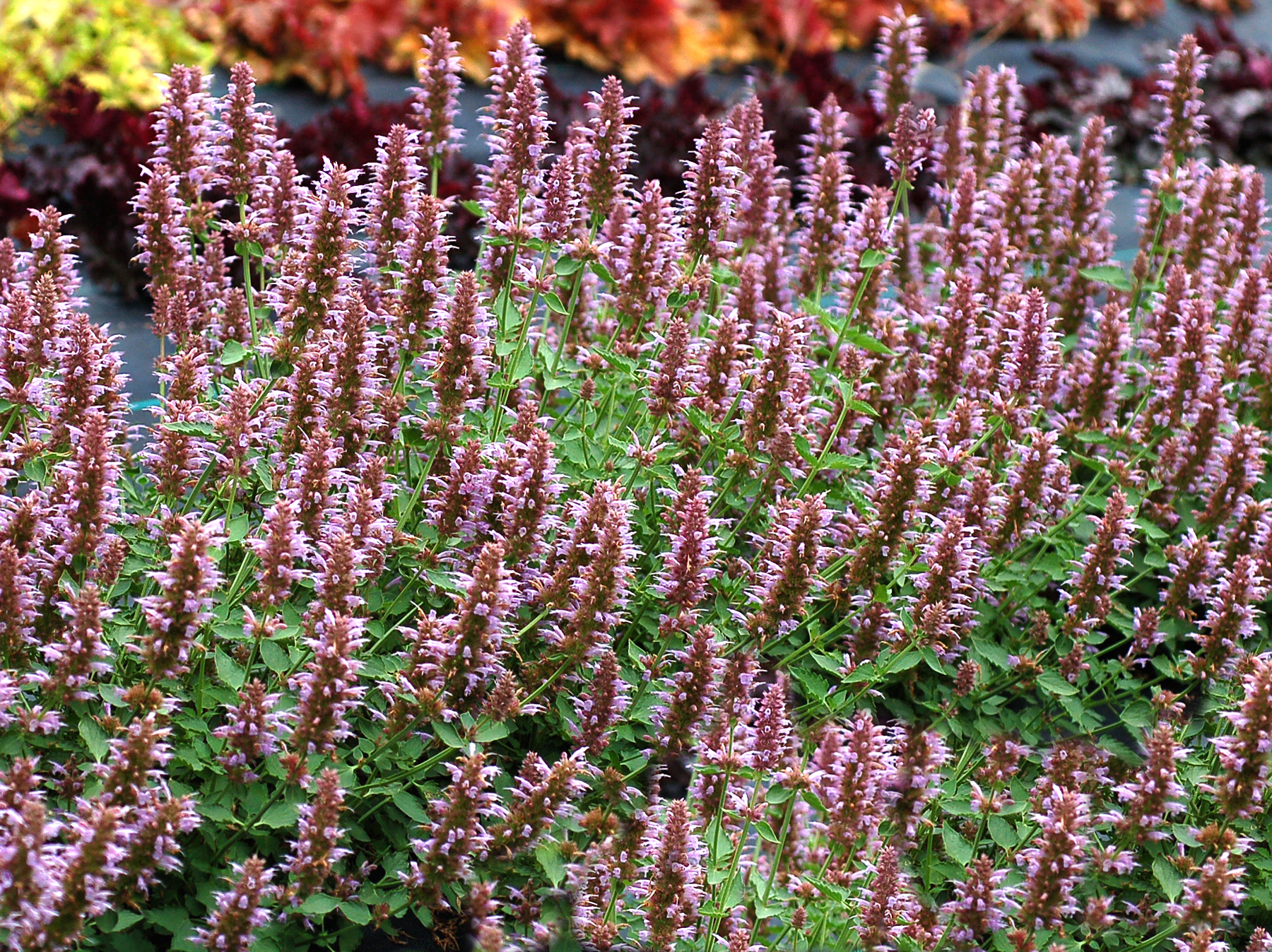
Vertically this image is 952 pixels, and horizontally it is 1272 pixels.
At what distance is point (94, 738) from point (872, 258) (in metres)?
2.28

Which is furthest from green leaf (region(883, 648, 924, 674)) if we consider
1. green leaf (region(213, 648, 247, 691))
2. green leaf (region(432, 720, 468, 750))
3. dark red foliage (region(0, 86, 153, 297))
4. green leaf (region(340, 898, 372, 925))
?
dark red foliage (region(0, 86, 153, 297))

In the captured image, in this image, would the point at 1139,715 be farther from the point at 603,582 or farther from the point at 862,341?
the point at 603,582

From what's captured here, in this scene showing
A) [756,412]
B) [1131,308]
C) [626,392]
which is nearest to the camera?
[756,412]

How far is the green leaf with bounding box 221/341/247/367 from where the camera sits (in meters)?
3.52

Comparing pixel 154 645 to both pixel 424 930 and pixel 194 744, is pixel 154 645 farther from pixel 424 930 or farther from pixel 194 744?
pixel 424 930

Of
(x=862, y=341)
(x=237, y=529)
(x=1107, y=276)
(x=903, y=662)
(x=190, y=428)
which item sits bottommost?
(x=903, y=662)

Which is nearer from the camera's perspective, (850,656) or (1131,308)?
(850,656)

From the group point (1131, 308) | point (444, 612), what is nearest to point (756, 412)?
point (444, 612)

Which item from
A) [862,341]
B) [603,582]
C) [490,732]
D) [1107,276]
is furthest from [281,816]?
[1107,276]

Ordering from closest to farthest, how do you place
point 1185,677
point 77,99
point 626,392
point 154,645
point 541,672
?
point 154,645
point 541,672
point 1185,677
point 626,392
point 77,99

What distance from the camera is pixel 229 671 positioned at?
312 centimetres

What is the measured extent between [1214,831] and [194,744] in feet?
7.42

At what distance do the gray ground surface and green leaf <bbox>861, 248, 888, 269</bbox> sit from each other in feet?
9.76

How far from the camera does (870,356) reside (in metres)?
4.68
